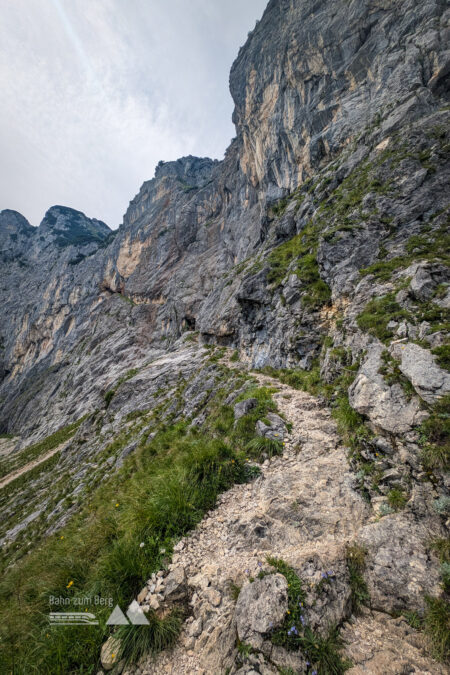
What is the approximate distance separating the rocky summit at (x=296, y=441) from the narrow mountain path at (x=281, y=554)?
0.10 ft

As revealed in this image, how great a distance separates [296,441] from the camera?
22.9 ft

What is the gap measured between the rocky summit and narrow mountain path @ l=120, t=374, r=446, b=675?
0.03 meters

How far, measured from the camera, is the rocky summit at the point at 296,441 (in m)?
3.26

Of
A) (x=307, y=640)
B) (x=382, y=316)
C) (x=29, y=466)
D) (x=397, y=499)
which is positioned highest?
(x=382, y=316)

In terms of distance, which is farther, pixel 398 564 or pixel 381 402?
pixel 381 402

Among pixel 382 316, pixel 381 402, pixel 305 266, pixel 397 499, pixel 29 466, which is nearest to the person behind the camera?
pixel 397 499

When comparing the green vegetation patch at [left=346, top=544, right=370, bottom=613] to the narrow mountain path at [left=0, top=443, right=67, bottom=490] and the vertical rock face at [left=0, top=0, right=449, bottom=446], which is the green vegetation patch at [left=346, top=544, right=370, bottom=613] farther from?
the narrow mountain path at [left=0, top=443, right=67, bottom=490]

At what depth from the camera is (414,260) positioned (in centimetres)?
1084

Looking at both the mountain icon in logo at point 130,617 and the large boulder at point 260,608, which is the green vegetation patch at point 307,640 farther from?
the mountain icon in logo at point 130,617

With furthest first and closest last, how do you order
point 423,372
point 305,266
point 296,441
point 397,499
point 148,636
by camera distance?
point 305,266 < point 296,441 < point 423,372 < point 397,499 < point 148,636

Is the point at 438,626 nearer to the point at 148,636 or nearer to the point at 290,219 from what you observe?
the point at 148,636

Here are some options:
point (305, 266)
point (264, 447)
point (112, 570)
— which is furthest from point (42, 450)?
point (305, 266)

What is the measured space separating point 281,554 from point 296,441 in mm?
3152

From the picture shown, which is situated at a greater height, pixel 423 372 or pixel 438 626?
pixel 423 372
